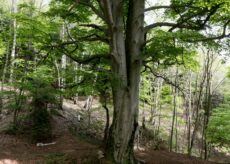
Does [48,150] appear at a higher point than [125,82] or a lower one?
lower

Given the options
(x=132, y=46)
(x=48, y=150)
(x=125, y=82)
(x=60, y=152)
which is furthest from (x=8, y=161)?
(x=132, y=46)

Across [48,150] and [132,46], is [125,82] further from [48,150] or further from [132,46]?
[48,150]

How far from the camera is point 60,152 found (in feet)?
30.0

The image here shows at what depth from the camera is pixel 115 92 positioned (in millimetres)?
7344

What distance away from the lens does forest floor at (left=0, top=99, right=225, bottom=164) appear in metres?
7.92

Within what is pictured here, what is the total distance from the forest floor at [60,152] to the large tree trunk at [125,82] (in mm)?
622

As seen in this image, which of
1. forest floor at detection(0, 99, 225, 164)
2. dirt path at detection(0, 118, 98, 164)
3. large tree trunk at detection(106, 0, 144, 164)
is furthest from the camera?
dirt path at detection(0, 118, 98, 164)

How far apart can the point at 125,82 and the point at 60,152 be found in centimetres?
361

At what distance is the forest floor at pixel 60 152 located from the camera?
7.92m

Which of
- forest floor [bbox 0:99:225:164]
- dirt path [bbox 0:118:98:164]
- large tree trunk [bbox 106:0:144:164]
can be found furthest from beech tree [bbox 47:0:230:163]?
dirt path [bbox 0:118:98:164]

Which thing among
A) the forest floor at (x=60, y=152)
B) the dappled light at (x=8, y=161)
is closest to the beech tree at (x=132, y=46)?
the forest floor at (x=60, y=152)

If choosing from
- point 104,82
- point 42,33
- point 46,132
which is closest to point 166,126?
point 46,132

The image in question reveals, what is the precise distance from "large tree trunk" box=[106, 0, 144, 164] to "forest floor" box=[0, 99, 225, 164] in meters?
0.62

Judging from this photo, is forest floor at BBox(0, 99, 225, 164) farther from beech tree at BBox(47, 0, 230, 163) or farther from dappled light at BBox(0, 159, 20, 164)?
beech tree at BBox(47, 0, 230, 163)
